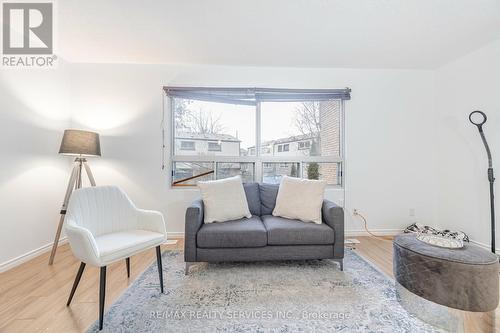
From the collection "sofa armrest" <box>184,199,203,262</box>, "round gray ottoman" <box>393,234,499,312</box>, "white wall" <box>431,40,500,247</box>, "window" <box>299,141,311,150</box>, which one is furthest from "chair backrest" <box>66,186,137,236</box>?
"white wall" <box>431,40,500,247</box>

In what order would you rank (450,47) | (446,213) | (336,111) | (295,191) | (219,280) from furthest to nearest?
(336,111) < (446,213) < (450,47) < (295,191) < (219,280)

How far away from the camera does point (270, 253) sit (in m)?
2.03

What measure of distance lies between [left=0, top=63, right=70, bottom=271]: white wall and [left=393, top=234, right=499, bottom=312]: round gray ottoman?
344 centimetres

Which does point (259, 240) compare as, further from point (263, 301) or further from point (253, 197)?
point (253, 197)

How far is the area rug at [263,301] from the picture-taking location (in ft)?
4.42

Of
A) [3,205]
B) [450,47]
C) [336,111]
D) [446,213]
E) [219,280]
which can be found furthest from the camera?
[336,111]

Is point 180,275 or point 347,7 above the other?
point 347,7

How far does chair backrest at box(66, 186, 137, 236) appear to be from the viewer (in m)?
Answer: 1.62

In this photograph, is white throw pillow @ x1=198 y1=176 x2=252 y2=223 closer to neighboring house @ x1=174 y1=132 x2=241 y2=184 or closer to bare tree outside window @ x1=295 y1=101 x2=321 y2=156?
neighboring house @ x1=174 y1=132 x2=241 y2=184

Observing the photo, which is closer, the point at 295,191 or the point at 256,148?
the point at 295,191

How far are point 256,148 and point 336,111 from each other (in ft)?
4.42

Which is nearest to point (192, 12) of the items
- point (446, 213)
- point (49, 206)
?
point (49, 206)

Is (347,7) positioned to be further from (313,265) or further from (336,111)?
(313,265)

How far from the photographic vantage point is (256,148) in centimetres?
311
